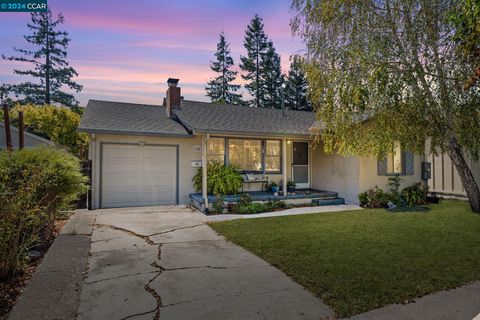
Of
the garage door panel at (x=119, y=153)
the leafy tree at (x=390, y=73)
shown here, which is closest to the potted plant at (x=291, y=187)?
the leafy tree at (x=390, y=73)

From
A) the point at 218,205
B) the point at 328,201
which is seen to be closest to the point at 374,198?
the point at 328,201

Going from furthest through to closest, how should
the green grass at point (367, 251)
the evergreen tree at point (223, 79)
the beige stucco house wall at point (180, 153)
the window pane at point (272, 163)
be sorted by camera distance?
the evergreen tree at point (223, 79) → the window pane at point (272, 163) → the beige stucco house wall at point (180, 153) → the green grass at point (367, 251)

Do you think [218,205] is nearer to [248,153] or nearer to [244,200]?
[244,200]

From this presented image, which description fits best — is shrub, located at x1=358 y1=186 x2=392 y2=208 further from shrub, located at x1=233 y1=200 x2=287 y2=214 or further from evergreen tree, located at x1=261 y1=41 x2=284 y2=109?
evergreen tree, located at x1=261 y1=41 x2=284 y2=109

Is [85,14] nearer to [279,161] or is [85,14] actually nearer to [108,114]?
[108,114]

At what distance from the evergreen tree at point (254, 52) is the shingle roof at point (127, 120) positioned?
71.7 feet

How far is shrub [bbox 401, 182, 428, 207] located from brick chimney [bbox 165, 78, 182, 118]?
8888mm

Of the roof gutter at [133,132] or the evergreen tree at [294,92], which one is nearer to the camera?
the roof gutter at [133,132]

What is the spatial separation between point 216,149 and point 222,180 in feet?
4.94

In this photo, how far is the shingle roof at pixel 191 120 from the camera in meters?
9.37

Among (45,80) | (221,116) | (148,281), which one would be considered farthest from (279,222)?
(45,80)

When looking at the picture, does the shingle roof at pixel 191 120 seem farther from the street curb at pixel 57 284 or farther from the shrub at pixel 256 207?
the street curb at pixel 57 284

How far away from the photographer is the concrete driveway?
2.90 m

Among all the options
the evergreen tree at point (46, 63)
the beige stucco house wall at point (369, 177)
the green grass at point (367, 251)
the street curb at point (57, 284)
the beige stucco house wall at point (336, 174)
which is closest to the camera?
the street curb at point (57, 284)
